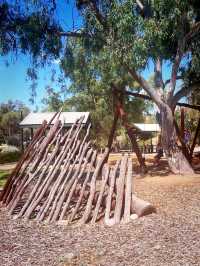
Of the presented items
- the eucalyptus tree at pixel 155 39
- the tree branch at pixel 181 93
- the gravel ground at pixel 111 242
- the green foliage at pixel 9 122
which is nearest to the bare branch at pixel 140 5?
the eucalyptus tree at pixel 155 39

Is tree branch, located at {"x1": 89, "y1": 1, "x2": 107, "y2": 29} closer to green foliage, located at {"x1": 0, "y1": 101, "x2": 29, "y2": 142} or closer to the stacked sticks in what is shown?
the stacked sticks

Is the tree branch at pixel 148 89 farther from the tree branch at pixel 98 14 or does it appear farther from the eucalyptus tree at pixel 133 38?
the tree branch at pixel 98 14

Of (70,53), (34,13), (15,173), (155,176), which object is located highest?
(34,13)

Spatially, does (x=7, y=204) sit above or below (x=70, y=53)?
below

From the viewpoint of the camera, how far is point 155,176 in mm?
13125

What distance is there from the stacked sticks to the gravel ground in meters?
0.34

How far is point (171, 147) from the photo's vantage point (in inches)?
524

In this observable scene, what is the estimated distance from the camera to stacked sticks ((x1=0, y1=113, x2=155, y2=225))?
23.7 feet

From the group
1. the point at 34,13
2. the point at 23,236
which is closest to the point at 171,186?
the point at 23,236

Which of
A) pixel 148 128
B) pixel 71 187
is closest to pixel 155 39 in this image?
pixel 71 187

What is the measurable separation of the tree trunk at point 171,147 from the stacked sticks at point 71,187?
5.22 metres

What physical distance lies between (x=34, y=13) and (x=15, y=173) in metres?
5.65

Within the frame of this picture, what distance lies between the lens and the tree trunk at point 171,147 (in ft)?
43.3

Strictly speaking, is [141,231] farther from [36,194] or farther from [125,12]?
[125,12]
